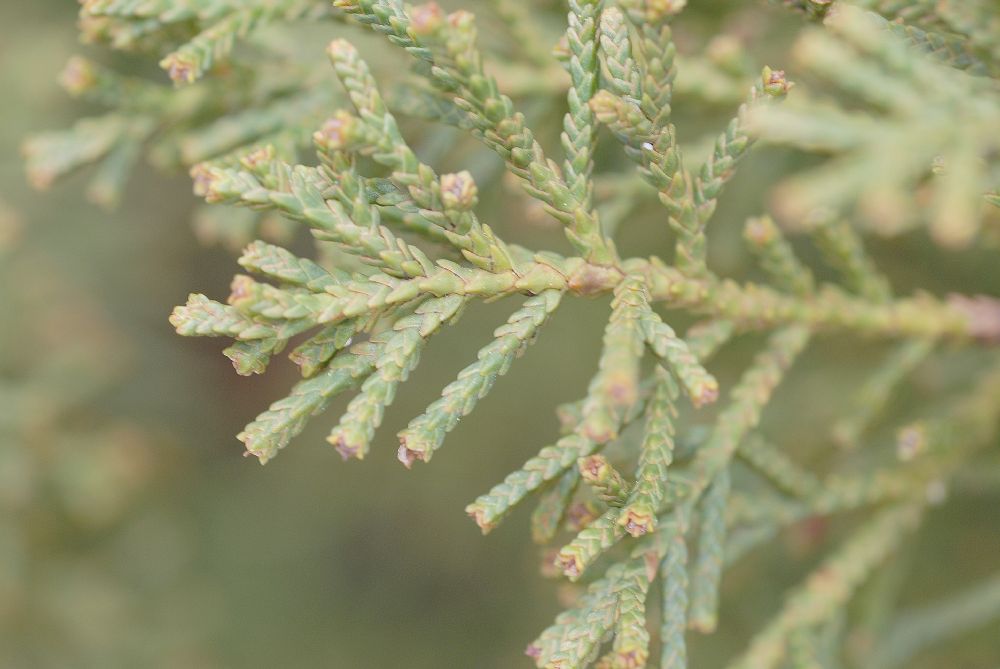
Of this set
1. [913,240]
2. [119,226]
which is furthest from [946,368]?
[119,226]

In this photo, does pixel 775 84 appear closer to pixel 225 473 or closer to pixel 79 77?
pixel 79 77

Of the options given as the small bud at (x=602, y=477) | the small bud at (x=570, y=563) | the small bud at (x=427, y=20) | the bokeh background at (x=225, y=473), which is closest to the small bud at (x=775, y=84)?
the small bud at (x=427, y=20)

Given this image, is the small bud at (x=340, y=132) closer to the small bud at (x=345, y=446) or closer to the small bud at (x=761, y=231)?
the small bud at (x=345, y=446)

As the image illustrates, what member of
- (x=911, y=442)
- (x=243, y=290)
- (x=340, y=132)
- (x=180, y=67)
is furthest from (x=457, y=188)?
(x=911, y=442)

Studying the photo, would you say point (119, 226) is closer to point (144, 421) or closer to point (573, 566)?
point (144, 421)

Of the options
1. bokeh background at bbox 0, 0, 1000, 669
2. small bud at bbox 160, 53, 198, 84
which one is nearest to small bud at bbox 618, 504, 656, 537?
small bud at bbox 160, 53, 198, 84
